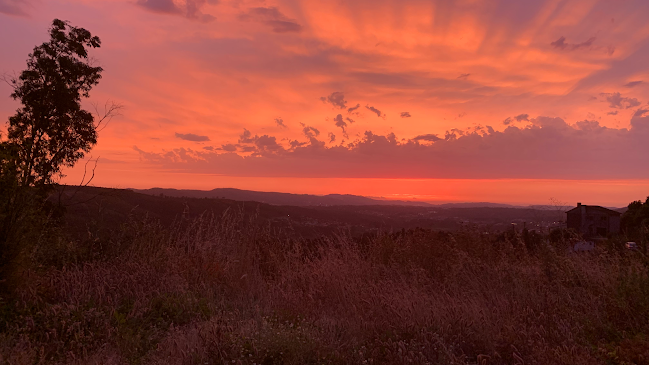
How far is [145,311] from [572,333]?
5.41m

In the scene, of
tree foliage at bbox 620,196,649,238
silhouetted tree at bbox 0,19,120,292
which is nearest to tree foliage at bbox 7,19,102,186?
silhouetted tree at bbox 0,19,120,292

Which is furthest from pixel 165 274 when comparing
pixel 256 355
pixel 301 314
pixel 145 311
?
pixel 256 355

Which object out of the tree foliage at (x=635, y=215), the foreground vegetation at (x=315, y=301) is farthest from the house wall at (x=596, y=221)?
the foreground vegetation at (x=315, y=301)

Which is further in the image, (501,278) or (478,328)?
(501,278)

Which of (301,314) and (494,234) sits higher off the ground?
(494,234)

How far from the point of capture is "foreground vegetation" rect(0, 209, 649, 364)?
4348 mm

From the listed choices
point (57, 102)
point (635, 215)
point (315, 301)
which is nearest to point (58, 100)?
point (57, 102)

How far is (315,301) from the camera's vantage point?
6016mm

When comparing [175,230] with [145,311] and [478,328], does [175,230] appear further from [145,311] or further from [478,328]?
[478,328]

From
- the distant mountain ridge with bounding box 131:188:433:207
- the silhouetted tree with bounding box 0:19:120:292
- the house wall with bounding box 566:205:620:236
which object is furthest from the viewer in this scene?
the distant mountain ridge with bounding box 131:188:433:207

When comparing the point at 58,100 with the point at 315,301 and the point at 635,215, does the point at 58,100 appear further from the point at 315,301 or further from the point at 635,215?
the point at 635,215

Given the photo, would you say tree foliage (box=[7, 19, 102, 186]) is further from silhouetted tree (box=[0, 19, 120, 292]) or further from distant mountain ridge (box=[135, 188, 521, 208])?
distant mountain ridge (box=[135, 188, 521, 208])

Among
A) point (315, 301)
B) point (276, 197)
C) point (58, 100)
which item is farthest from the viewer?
point (276, 197)

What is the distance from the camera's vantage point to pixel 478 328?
4.70m
